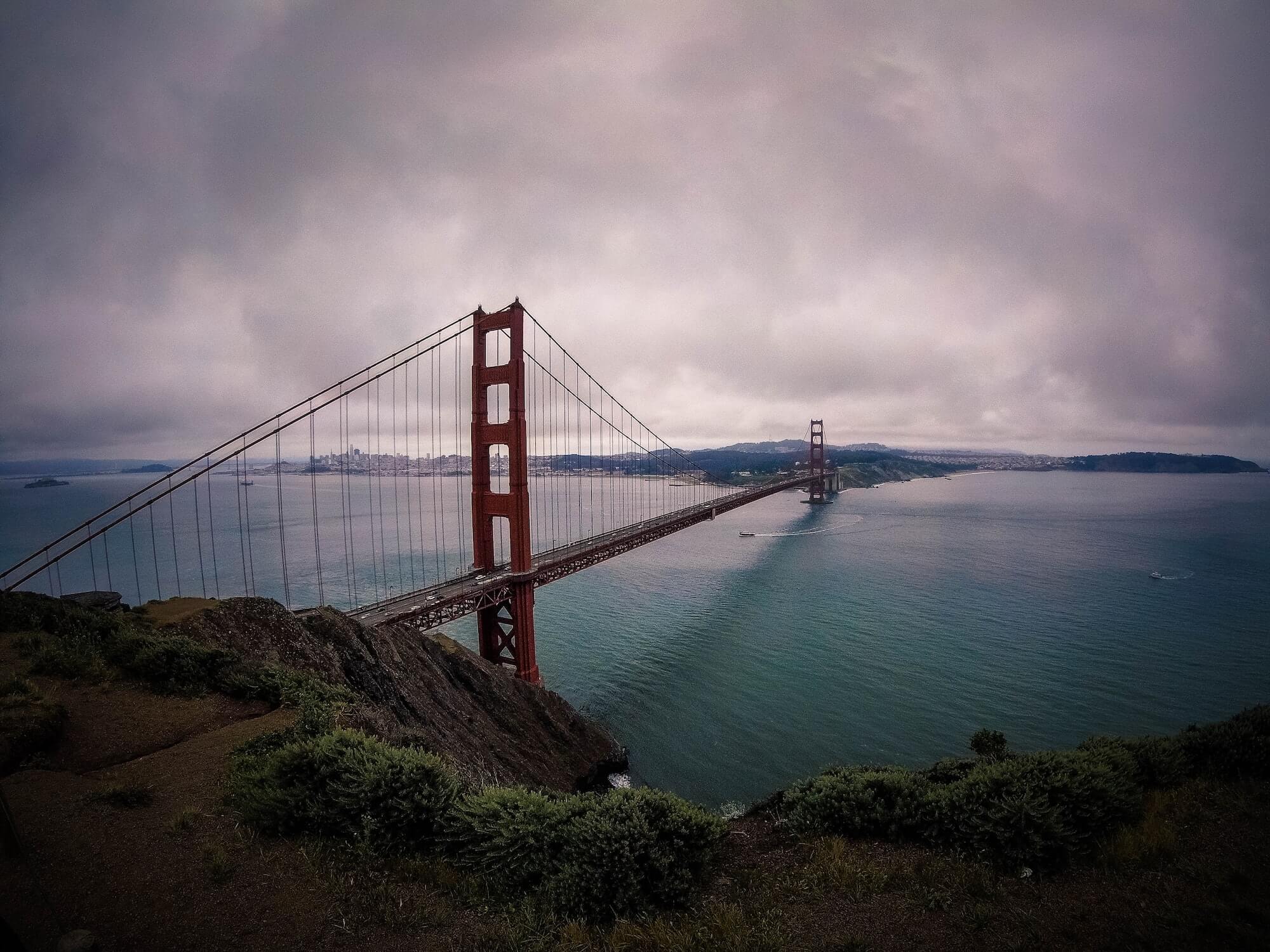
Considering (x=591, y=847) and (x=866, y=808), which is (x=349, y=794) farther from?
(x=866, y=808)

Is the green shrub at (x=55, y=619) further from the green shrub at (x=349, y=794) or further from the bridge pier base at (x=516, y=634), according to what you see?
the bridge pier base at (x=516, y=634)

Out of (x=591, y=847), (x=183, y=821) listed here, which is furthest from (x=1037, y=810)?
(x=183, y=821)

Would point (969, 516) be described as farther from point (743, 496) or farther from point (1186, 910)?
point (1186, 910)

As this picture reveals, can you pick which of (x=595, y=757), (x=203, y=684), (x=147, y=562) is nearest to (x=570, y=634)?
(x=595, y=757)

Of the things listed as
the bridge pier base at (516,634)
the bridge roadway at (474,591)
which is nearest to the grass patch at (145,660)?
the bridge roadway at (474,591)

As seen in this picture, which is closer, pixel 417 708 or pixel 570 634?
pixel 417 708

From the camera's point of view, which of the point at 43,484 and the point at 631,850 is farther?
the point at 43,484
